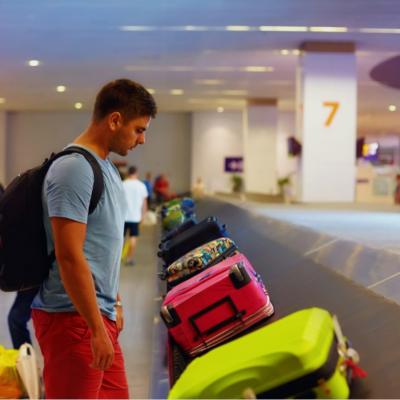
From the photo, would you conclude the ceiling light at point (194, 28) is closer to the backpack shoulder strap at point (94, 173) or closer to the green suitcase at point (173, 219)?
the green suitcase at point (173, 219)

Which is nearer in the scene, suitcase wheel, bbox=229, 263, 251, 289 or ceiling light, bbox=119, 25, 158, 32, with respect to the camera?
suitcase wheel, bbox=229, 263, 251, 289

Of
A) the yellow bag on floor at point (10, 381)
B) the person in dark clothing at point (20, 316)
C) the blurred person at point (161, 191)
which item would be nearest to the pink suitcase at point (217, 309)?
the yellow bag on floor at point (10, 381)

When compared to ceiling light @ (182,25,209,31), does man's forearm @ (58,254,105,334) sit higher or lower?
lower

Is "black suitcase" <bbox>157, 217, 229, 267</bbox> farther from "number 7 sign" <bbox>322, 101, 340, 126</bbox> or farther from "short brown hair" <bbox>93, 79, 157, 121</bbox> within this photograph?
"number 7 sign" <bbox>322, 101, 340, 126</bbox>

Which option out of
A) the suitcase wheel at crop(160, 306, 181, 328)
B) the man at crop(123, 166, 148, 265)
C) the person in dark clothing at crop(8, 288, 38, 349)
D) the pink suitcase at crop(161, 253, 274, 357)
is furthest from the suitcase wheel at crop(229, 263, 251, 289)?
the man at crop(123, 166, 148, 265)

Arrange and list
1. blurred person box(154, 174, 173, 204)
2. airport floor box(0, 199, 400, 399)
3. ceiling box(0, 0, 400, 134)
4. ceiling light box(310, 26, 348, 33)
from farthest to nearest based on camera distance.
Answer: blurred person box(154, 174, 173, 204) < ceiling light box(310, 26, 348, 33) < ceiling box(0, 0, 400, 134) < airport floor box(0, 199, 400, 399)

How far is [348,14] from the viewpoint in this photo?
1081 cm

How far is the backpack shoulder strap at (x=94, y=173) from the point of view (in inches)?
84.7

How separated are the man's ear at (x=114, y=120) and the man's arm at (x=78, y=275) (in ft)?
1.24

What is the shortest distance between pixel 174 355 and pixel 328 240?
2197mm

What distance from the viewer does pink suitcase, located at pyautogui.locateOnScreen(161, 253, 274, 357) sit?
276 cm

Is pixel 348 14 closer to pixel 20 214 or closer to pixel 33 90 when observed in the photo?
pixel 20 214

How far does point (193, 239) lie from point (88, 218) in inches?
94.6

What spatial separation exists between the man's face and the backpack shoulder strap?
5.2 inches
